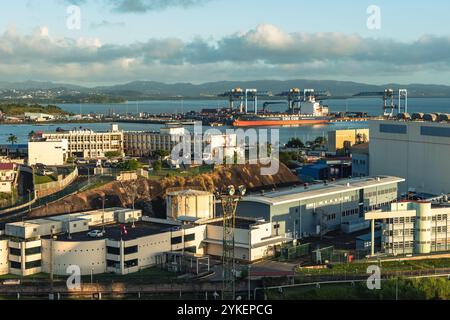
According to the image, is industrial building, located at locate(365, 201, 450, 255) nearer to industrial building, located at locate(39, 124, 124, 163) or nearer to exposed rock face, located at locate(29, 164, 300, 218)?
exposed rock face, located at locate(29, 164, 300, 218)

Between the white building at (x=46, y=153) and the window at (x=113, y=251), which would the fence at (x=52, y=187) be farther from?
the window at (x=113, y=251)

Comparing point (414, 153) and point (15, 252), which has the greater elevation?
point (414, 153)

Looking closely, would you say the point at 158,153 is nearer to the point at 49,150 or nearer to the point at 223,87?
the point at 49,150

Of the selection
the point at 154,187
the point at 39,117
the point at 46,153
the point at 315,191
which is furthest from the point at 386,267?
the point at 39,117

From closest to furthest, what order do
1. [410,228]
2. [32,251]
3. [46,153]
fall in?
1. [32,251]
2. [410,228]
3. [46,153]

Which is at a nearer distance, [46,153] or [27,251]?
[27,251]

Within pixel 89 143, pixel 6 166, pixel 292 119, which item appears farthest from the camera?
pixel 292 119

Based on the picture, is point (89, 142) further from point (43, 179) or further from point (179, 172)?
point (43, 179)
